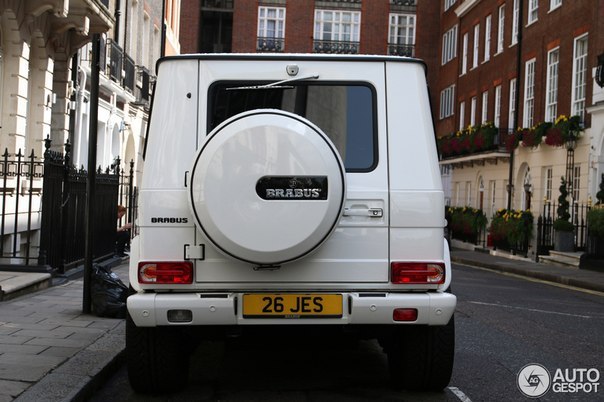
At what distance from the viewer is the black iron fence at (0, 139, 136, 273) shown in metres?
11.7

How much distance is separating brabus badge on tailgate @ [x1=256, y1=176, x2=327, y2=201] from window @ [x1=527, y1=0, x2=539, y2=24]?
29.8 meters

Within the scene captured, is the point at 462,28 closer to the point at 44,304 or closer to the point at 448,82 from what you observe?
the point at 448,82

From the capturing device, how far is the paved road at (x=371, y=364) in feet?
20.2

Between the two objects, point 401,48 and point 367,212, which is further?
point 401,48

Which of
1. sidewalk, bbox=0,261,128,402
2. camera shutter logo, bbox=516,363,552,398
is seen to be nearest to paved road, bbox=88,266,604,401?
camera shutter logo, bbox=516,363,552,398

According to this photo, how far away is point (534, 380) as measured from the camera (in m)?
6.93

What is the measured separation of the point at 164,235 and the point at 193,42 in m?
52.2

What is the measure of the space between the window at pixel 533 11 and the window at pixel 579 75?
4814mm

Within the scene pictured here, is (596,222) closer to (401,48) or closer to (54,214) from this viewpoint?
(54,214)

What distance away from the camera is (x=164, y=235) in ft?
18.2

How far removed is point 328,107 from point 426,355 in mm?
1847

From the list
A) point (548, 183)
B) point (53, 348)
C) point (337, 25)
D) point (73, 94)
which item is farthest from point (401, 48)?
point (53, 348)

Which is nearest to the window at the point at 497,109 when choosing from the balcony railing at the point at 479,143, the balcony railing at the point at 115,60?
the balcony railing at the point at 479,143

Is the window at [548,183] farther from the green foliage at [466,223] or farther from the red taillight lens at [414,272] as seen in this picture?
the red taillight lens at [414,272]
